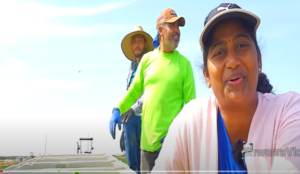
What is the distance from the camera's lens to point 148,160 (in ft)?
8.41

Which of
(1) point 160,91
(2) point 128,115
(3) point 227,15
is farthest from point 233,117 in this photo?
(2) point 128,115

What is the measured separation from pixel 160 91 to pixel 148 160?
0.53 meters

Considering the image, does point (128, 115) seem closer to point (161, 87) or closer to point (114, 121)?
Result: point (114, 121)

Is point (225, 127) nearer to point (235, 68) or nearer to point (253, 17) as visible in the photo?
point (235, 68)

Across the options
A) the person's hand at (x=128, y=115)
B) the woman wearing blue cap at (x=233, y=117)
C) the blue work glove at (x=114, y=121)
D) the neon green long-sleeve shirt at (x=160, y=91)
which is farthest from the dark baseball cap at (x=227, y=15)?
the person's hand at (x=128, y=115)

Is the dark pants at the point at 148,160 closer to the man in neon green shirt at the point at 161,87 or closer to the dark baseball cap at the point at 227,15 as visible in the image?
the man in neon green shirt at the point at 161,87

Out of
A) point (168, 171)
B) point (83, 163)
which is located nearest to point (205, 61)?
point (168, 171)

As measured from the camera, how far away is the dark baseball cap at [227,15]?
3.70 feet

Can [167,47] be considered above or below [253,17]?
above

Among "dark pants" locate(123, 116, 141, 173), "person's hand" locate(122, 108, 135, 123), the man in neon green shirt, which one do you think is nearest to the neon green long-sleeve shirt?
the man in neon green shirt

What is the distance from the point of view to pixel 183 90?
8.37 feet

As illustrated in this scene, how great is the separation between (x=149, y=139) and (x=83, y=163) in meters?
1.45

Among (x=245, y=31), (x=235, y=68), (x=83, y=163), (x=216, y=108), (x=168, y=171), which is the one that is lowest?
(x=83, y=163)

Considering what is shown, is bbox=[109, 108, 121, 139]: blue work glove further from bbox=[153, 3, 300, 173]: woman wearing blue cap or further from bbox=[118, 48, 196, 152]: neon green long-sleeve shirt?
bbox=[153, 3, 300, 173]: woman wearing blue cap
